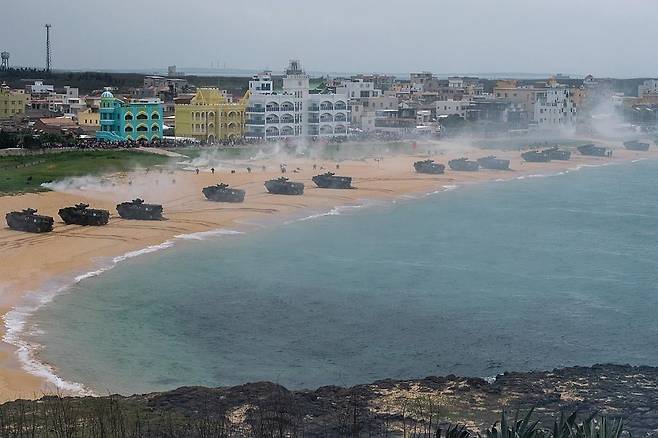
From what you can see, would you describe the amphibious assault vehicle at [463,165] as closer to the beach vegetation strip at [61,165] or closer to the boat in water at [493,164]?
the boat in water at [493,164]

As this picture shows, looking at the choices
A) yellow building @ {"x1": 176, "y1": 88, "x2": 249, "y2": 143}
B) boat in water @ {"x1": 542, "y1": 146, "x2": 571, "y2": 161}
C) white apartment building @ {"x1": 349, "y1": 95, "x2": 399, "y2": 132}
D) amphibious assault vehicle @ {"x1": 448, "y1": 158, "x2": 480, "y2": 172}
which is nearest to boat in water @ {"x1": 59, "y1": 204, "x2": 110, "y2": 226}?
yellow building @ {"x1": 176, "y1": 88, "x2": 249, "y2": 143}

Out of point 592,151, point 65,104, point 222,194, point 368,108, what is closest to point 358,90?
point 368,108

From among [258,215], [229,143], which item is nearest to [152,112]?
[229,143]

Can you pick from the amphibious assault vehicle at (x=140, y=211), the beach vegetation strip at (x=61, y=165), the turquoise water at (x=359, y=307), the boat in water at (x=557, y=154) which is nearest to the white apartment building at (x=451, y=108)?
the boat in water at (x=557, y=154)

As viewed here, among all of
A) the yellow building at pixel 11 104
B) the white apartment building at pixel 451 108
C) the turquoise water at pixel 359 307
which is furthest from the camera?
the white apartment building at pixel 451 108

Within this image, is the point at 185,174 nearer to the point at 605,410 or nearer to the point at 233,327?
the point at 233,327

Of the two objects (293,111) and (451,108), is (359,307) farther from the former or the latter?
(451,108)
